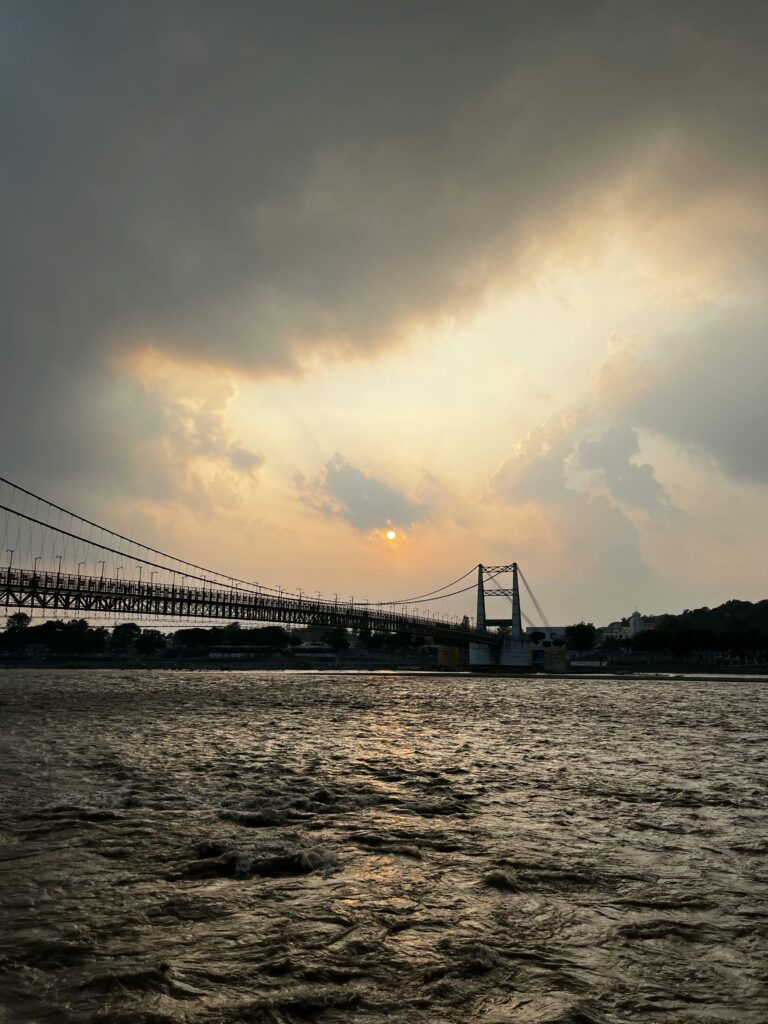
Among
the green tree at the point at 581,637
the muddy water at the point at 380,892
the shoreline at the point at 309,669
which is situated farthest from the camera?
the green tree at the point at 581,637

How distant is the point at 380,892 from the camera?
7609 mm

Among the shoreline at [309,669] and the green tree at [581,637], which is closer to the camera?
the shoreline at [309,669]

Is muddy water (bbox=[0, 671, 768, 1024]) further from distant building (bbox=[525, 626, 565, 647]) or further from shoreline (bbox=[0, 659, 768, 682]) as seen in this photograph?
distant building (bbox=[525, 626, 565, 647])

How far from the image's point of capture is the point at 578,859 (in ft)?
29.5

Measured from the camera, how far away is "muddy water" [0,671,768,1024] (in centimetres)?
509

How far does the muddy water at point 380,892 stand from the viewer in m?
5.09

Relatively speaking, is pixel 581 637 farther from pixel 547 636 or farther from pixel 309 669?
pixel 309 669

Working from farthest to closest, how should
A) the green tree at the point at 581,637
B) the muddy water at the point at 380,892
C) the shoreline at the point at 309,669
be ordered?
the green tree at the point at 581,637
the shoreline at the point at 309,669
the muddy water at the point at 380,892

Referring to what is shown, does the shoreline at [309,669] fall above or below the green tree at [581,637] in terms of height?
below

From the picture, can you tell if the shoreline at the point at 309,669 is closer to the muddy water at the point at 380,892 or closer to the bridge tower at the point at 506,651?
the bridge tower at the point at 506,651

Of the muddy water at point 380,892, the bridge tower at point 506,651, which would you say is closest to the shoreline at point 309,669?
the bridge tower at point 506,651

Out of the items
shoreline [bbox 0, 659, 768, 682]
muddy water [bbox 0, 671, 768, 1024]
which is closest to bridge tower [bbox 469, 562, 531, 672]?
shoreline [bbox 0, 659, 768, 682]

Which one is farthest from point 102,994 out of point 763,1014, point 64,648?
point 64,648

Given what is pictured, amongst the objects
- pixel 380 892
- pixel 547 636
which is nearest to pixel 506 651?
pixel 547 636
